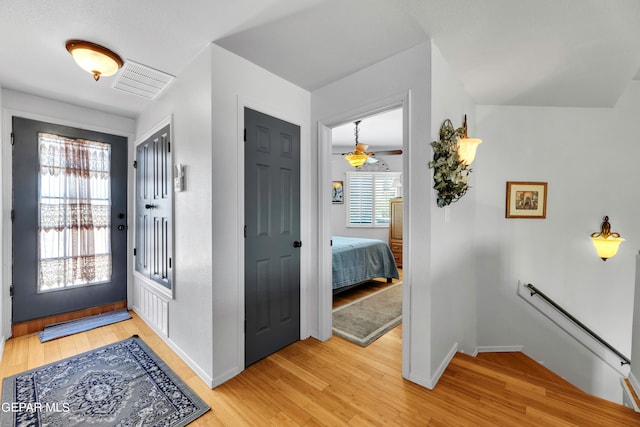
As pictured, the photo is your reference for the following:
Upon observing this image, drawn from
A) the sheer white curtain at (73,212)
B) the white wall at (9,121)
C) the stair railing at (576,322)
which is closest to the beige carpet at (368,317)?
the stair railing at (576,322)

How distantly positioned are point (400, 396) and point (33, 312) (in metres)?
3.71

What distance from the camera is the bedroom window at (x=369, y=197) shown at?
645 cm

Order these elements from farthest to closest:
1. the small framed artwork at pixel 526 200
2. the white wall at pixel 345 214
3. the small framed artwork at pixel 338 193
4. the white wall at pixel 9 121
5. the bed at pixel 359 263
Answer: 1. the small framed artwork at pixel 338 193
2. the white wall at pixel 345 214
3. the bed at pixel 359 263
4. the small framed artwork at pixel 526 200
5. the white wall at pixel 9 121

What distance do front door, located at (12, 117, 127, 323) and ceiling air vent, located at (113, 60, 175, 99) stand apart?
3.41 ft

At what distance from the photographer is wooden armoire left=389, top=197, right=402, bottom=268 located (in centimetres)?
592

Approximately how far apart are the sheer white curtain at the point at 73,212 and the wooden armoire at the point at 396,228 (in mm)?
5063

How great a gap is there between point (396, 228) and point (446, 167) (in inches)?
167

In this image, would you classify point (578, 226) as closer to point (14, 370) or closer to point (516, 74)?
point (516, 74)

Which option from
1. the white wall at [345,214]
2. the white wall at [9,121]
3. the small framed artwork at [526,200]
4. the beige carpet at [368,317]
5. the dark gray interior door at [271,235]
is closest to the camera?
the dark gray interior door at [271,235]

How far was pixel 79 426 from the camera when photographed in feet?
5.19

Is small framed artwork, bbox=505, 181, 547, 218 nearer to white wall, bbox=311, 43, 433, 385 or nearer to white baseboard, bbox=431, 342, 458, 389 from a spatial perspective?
white baseboard, bbox=431, 342, 458, 389

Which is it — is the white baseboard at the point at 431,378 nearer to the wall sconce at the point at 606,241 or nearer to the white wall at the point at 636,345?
the white wall at the point at 636,345

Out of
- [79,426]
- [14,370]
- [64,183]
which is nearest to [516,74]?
[79,426]

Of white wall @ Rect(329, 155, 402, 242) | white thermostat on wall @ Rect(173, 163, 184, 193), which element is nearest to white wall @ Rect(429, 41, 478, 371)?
white thermostat on wall @ Rect(173, 163, 184, 193)
